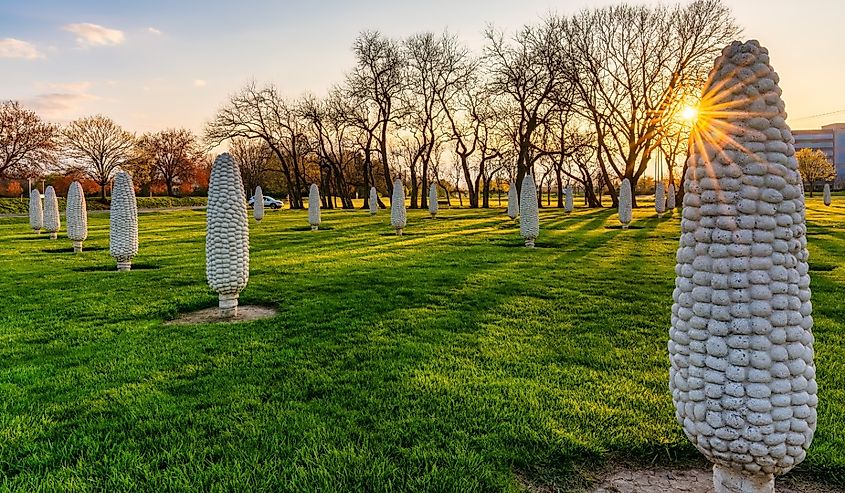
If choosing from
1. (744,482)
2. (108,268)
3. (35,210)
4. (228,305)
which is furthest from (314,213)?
(744,482)

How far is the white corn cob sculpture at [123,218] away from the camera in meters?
11.3

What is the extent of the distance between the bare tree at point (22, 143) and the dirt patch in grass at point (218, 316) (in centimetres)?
4557

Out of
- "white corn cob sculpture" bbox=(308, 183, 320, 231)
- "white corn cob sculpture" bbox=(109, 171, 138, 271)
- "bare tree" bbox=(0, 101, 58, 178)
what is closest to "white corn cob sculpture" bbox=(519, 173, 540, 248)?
"white corn cob sculpture" bbox=(109, 171, 138, 271)

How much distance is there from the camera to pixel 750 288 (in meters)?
2.26

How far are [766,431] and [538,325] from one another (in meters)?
4.83

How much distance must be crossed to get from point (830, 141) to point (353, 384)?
443ft

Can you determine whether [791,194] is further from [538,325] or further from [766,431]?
[538,325]

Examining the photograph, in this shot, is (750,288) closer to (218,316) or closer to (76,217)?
(218,316)

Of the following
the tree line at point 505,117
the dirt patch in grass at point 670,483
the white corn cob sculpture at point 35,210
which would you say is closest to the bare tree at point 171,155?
the tree line at point 505,117

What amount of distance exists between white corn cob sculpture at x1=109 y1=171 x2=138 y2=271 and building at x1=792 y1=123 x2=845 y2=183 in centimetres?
12576

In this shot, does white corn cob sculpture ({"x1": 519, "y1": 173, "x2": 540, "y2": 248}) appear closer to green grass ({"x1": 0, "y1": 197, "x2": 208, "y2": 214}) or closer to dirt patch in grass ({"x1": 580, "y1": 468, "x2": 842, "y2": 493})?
dirt patch in grass ({"x1": 580, "y1": 468, "x2": 842, "y2": 493})

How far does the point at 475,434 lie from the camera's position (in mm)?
3859

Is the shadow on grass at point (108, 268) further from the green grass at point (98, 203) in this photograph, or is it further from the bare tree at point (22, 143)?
the bare tree at point (22, 143)

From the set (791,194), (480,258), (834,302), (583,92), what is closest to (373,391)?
(791,194)
